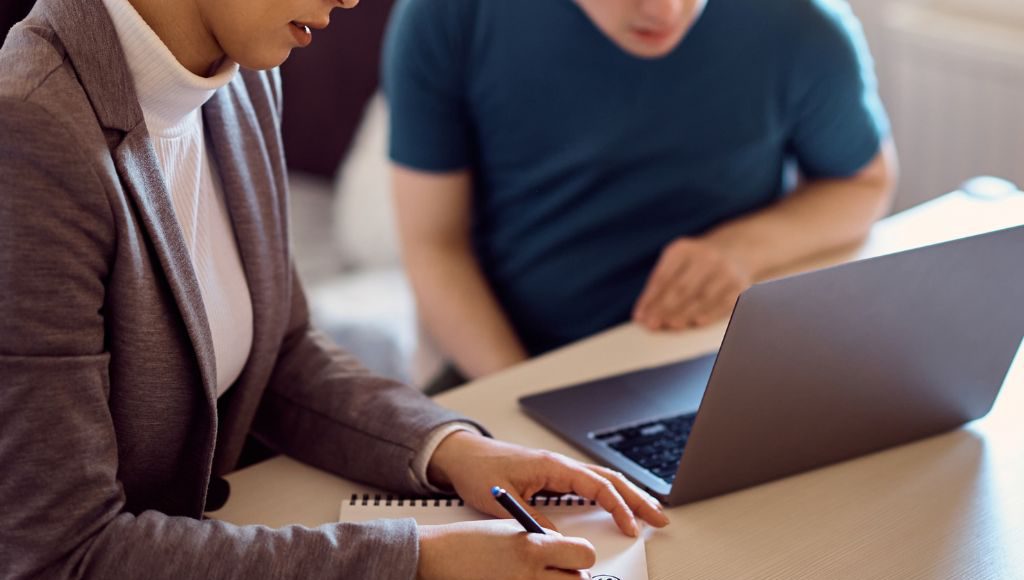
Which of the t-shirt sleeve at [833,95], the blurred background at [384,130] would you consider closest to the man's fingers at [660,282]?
the t-shirt sleeve at [833,95]

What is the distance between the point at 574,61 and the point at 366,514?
700 mm

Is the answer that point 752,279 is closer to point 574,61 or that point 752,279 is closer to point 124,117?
point 574,61

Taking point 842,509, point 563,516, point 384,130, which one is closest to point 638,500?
point 563,516

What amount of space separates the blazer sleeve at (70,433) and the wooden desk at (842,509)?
155 mm

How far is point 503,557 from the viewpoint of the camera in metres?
0.79

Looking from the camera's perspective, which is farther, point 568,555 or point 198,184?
point 198,184

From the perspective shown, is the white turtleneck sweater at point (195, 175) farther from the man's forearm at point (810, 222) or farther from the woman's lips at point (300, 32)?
the man's forearm at point (810, 222)

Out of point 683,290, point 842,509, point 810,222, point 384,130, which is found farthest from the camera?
point 384,130

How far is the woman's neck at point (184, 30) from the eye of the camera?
2.58 feet

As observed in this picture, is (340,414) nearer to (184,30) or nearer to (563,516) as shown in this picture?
(563,516)

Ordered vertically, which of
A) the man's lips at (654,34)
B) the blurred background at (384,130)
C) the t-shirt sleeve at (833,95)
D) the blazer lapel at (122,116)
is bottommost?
the blurred background at (384,130)

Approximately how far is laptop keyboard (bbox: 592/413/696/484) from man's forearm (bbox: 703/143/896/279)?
1.17ft

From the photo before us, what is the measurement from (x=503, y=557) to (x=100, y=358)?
0.29 meters

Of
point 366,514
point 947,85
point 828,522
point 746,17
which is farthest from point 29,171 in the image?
point 947,85
